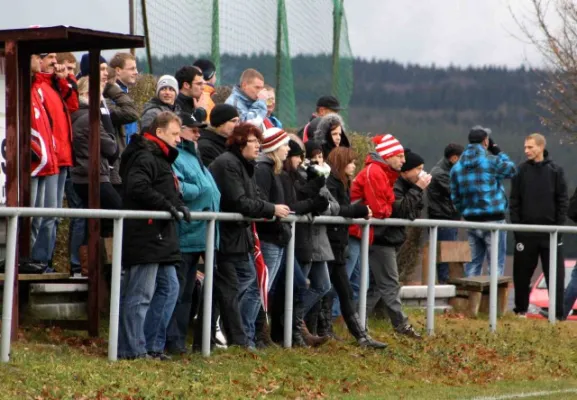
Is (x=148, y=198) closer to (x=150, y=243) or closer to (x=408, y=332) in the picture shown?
(x=150, y=243)

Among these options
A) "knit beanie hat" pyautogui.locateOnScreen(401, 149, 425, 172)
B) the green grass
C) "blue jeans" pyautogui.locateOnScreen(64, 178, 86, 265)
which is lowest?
the green grass

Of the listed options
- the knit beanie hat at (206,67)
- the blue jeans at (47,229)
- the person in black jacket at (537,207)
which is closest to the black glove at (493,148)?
the person in black jacket at (537,207)

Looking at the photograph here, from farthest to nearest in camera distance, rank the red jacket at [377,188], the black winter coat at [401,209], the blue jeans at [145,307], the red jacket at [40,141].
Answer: the black winter coat at [401,209] < the red jacket at [377,188] < the red jacket at [40,141] < the blue jeans at [145,307]

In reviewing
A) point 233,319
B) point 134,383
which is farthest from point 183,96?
point 134,383

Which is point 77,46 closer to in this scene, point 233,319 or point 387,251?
point 233,319

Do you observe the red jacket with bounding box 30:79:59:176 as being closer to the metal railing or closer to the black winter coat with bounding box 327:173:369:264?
the metal railing

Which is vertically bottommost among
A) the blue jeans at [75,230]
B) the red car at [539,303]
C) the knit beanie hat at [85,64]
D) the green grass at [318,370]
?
the red car at [539,303]

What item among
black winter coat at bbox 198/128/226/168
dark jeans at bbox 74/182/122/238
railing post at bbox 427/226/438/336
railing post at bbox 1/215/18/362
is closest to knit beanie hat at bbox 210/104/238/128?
black winter coat at bbox 198/128/226/168

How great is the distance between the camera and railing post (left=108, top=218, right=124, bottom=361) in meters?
11.4

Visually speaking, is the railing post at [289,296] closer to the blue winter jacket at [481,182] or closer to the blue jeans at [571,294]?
the blue winter jacket at [481,182]

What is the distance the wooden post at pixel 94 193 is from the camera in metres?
12.5

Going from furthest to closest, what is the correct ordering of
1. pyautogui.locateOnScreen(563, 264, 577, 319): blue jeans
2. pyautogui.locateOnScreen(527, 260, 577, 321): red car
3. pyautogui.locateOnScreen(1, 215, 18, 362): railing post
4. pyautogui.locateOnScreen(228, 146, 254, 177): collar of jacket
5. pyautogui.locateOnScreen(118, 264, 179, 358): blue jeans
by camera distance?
pyautogui.locateOnScreen(527, 260, 577, 321): red car
pyautogui.locateOnScreen(563, 264, 577, 319): blue jeans
pyautogui.locateOnScreen(228, 146, 254, 177): collar of jacket
pyautogui.locateOnScreen(118, 264, 179, 358): blue jeans
pyautogui.locateOnScreen(1, 215, 18, 362): railing post

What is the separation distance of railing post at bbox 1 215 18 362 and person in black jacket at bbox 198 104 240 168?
2.62 m

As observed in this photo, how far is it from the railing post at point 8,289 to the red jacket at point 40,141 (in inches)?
72.5
